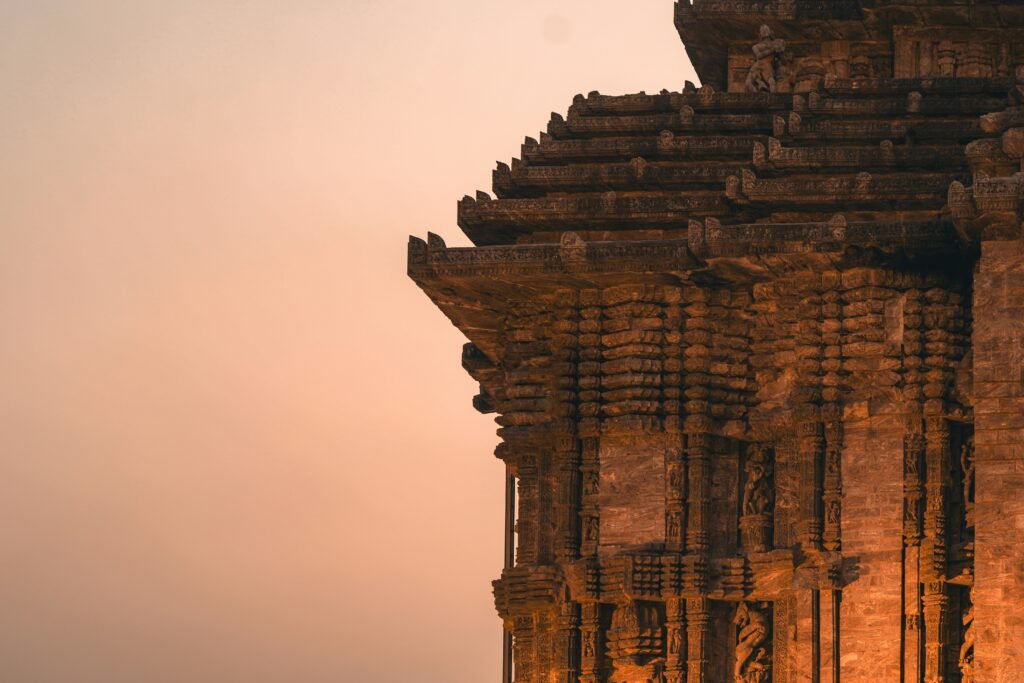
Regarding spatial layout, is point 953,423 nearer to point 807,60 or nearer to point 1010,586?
point 1010,586

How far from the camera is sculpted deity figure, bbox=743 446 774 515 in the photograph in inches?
2053

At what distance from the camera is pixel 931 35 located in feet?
193

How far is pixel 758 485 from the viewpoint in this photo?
172ft

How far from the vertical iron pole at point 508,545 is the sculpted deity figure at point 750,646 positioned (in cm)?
413

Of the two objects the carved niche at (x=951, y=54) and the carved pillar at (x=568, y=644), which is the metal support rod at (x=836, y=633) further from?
the carved niche at (x=951, y=54)

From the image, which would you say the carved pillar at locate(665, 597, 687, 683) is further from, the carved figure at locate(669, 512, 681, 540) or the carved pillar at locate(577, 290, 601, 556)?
the carved pillar at locate(577, 290, 601, 556)

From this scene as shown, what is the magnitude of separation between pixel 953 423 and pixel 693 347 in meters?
3.77

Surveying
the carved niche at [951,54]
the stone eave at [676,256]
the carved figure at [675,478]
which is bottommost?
the carved figure at [675,478]

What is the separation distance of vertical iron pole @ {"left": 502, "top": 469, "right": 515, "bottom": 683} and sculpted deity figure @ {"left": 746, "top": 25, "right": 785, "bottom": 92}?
696 cm

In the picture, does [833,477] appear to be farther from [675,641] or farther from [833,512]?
[675,641]

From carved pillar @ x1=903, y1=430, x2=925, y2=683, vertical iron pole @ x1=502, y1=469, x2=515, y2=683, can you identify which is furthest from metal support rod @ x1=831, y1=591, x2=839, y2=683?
vertical iron pole @ x1=502, y1=469, x2=515, y2=683

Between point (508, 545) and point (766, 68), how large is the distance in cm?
825

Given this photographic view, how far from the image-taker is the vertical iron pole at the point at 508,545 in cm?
5528

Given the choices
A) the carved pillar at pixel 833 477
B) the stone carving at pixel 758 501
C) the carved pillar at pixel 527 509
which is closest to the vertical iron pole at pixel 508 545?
the carved pillar at pixel 527 509
